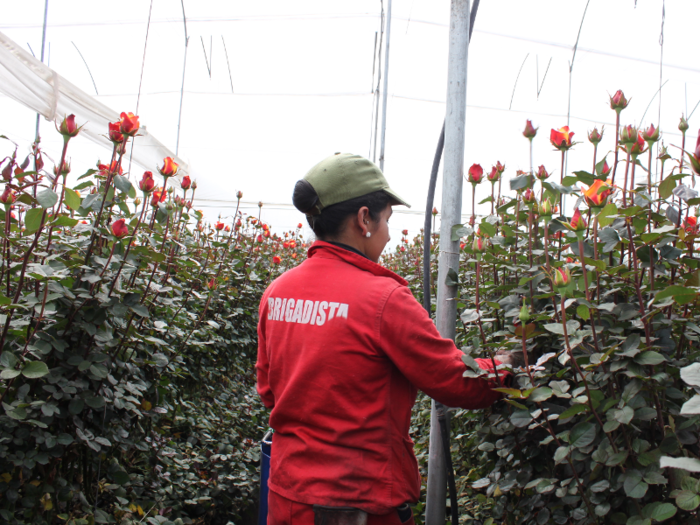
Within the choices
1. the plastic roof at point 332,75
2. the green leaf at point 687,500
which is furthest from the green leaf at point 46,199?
the plastic roof at point 332,75

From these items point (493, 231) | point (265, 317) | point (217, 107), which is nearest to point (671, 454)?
point (493, 231)

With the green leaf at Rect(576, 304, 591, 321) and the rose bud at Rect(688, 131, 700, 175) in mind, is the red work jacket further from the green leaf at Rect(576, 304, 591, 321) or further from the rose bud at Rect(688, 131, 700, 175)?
the rose bud at Rect(688, 131, 700, 175)

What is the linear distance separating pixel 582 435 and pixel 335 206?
70cm

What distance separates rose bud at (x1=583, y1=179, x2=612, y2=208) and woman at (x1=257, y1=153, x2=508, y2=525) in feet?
1.27

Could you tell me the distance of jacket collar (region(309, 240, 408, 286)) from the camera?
3.81ft

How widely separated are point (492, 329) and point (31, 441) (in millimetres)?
1288

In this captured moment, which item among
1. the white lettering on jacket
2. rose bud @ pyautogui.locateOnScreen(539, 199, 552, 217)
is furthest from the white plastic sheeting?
rose bud @ pyautogui.locateOnScreen(539, 199, 552, 217)

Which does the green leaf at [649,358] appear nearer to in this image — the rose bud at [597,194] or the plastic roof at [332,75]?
the rose bud at [597,194]

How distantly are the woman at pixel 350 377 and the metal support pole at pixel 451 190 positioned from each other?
8.2 inches

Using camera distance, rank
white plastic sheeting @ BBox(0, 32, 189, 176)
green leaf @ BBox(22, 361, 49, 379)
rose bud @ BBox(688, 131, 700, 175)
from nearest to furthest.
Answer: rose bud @ BBox(688, 131, 700, 175), green leaf @ BBox(22, 361, 49, 379), white plastic sheeting @ BBox(0, 32, 189, 176)

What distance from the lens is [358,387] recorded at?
1.08 metres

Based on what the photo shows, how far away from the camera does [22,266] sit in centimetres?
129

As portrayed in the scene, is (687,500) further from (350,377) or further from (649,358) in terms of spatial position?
(350,377)

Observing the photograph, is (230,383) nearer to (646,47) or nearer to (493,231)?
(493,231)
